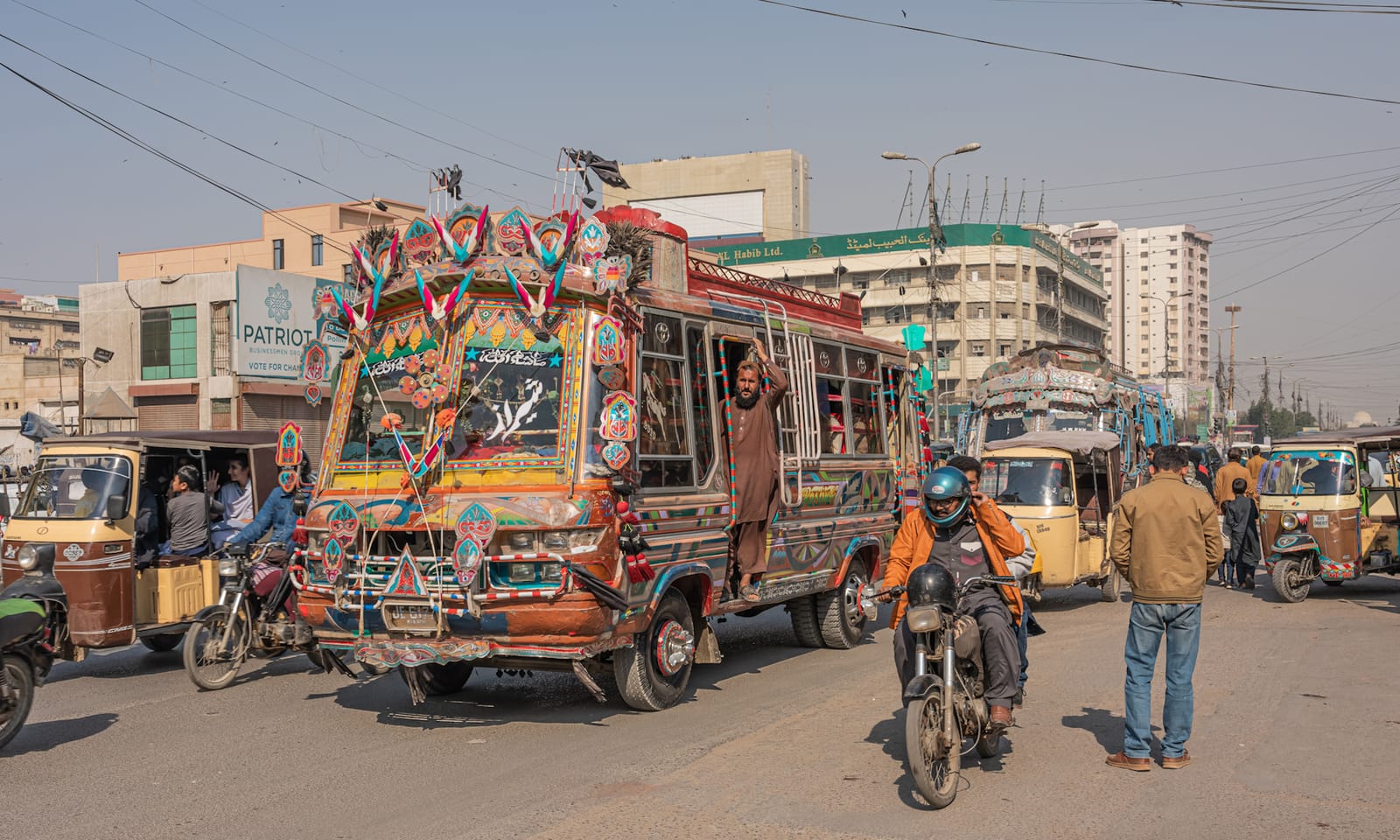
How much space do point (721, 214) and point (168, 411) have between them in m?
65.0

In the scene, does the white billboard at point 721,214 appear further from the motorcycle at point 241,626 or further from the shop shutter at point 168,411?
the motorcycle at point 241,626

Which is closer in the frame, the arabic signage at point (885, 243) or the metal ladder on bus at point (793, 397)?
the metal ladder on bus at point (793, 397)

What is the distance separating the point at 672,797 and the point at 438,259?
4172 mm

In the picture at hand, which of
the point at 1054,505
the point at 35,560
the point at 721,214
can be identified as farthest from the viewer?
the point at 721,214

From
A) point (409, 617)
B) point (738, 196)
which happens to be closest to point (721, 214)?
point (738, 196)

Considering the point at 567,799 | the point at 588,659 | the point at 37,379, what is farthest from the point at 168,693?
the point at 37,379

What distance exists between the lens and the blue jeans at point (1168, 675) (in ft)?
22.5

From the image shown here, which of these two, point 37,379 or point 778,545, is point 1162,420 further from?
point 37,379

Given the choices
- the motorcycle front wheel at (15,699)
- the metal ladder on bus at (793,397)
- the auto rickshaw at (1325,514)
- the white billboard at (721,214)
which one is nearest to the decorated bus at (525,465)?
the metal ladder on bus at (793,397)

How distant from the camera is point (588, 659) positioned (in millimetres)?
8172

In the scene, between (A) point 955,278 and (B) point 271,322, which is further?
(A) point 955,278

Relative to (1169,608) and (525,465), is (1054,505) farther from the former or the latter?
(525,465)

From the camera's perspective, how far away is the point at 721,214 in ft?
325

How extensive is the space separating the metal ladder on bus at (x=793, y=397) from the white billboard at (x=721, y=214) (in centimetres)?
8711
